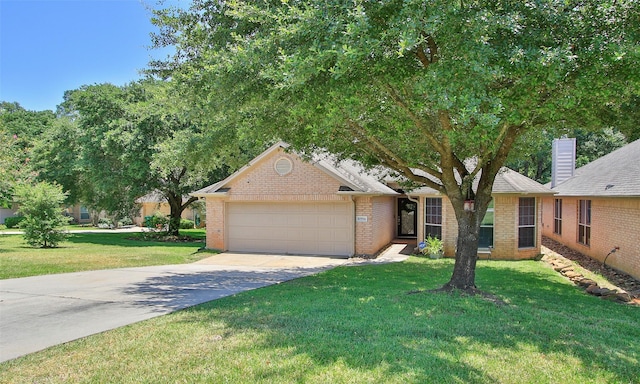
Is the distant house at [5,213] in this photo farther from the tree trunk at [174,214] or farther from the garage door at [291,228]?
the garage door at [291,228]

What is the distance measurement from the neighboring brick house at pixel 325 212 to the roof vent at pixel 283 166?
4cm

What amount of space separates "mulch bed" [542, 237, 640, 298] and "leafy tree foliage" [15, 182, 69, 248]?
836 inches

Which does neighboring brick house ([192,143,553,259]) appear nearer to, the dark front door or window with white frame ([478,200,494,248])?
window with white frame ([478,200,494,248])

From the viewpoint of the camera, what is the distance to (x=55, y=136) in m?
26.7

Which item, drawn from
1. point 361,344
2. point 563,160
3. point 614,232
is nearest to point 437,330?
point 361,344

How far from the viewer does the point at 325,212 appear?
17.5 m

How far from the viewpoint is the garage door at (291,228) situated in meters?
17.3

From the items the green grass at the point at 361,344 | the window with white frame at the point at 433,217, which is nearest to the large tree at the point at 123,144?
the window with white frame at the point at 433,217

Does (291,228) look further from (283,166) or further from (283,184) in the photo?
(283,166)

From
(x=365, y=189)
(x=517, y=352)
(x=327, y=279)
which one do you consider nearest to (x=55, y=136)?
(x=365, y=189)

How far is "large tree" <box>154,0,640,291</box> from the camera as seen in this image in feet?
22.1

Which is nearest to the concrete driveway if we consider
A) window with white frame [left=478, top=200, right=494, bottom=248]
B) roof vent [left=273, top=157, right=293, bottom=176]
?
roof vent [left=273, top=157, right=293, bottom=176]

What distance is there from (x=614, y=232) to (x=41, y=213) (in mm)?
22467

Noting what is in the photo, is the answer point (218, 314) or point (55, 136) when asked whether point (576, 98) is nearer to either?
point (218, 314)
